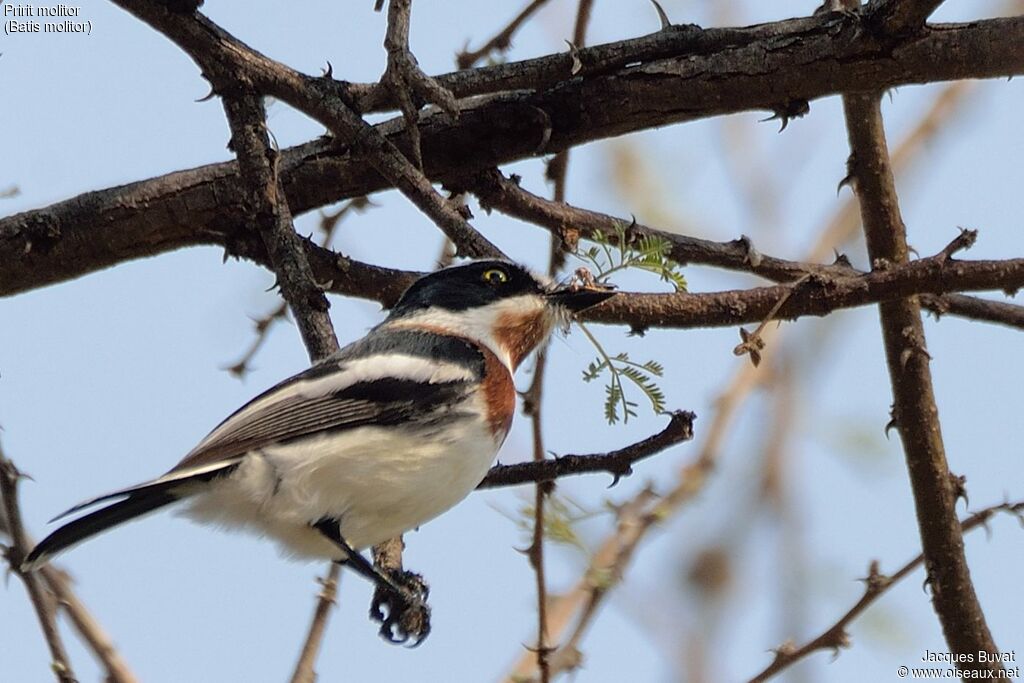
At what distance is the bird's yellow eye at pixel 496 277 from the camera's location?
4.83 meters

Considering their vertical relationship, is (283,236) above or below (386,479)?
above

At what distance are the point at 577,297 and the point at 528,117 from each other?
29.8 inches

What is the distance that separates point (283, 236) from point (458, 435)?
92 cm

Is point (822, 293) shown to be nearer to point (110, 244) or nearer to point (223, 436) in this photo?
point (223, 436)

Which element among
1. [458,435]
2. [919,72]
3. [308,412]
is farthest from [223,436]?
[919,72]

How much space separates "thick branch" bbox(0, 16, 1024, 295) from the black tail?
4.09ft

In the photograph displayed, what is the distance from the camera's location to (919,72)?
4.58 m

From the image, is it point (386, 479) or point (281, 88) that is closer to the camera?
point (386, 479)

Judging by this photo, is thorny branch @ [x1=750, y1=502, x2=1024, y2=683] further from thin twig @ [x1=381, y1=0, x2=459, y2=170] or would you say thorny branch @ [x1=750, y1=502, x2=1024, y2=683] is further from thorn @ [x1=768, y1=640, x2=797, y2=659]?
thin twig @ [x1=381, y1=0, x2=459, y2=170]

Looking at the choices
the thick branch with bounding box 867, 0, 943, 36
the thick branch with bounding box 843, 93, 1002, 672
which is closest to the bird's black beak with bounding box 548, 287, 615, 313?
the thick branch with bounding box 843, 93, 1002, 672

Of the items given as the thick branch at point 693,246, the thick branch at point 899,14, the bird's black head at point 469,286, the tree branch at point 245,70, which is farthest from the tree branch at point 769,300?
the tree branch at point 245,70

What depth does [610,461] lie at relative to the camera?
146 inches

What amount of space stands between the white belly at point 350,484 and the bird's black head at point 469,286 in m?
0.76

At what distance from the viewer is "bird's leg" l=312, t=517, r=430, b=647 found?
13.5ft
